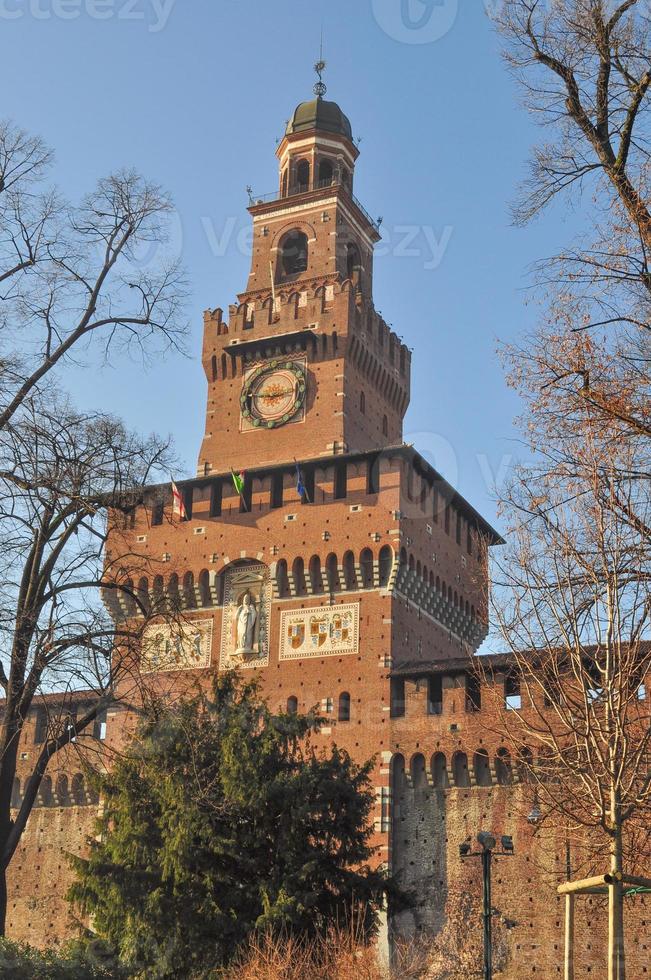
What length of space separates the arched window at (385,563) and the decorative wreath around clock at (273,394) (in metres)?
6.31

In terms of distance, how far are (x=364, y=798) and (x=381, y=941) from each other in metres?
6.37

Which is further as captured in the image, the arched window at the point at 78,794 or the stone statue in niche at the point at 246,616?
the arched window at the point at 78,794

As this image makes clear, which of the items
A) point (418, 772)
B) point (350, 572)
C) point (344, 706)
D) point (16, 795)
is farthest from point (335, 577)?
point (16, 795)

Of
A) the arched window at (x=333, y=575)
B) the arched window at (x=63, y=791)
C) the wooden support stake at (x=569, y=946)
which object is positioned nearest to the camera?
the wooden support stake at (x=569, y=946)

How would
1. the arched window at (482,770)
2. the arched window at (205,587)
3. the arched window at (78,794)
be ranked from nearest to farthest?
the arched window at (482,770)
the arched window at (205,587)
the arched window at (78,794)

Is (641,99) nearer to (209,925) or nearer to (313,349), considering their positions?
(209,925)

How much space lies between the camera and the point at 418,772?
103 feet

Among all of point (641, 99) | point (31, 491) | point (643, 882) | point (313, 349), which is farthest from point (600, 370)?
point (313, 349)

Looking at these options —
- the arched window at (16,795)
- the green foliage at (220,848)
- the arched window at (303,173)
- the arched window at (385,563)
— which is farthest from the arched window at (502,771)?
the arched window at (303,173)

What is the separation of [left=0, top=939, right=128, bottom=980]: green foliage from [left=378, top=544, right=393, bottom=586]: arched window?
1540 centimetres

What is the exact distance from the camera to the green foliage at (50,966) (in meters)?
17.0

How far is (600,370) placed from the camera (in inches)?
498

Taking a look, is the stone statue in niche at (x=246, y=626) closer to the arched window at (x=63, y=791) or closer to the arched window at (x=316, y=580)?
the arched window at (x=316, y=580)

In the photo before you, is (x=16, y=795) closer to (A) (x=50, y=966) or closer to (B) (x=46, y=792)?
(B) (x=46, y=792)
